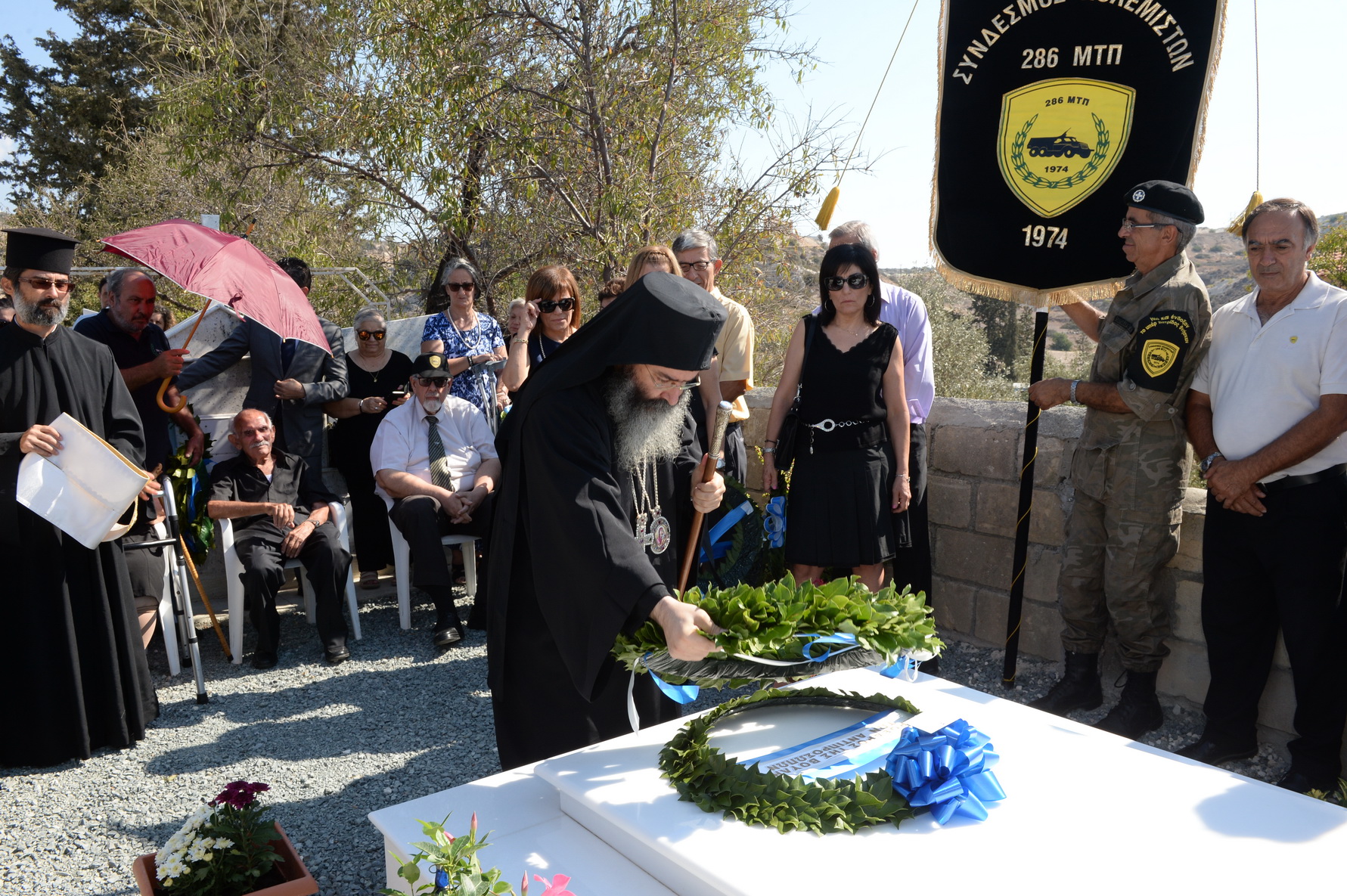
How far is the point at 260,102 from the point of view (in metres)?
10.5

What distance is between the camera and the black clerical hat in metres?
4.14

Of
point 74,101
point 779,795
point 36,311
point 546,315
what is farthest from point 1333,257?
point 74,101

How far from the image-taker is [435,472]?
6094mm

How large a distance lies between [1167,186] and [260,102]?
9.69 m

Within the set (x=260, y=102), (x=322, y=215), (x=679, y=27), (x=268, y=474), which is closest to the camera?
(x=268, y=474)

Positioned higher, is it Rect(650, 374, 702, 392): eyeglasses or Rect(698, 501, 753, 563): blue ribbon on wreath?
Rect(650, 374, 702, 392): eyeglasses

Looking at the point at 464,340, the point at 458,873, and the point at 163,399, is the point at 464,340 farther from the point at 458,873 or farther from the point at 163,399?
the point at 458,873

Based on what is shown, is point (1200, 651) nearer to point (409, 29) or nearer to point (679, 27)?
point (679, 27)

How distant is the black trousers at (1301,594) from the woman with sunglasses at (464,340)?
441 centimetres

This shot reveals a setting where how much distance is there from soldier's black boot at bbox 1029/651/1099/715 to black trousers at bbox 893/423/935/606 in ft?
2.86

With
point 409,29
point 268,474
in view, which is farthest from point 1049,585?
point 409,29

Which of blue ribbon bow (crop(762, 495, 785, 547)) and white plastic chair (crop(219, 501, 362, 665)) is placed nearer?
blue ribbon bow (crop(762, 495, 785, 547))

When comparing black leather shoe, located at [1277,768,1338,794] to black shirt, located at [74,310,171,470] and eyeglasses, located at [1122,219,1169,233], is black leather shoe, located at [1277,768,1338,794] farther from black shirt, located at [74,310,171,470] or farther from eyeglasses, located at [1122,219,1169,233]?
black shirt, located at [74,310,171,470]

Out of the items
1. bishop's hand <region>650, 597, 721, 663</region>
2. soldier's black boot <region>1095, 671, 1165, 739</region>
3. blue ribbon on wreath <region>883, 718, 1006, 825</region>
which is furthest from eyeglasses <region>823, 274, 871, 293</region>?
blue ribbon on wreath <region>883, 718, 1006, 825</region>
